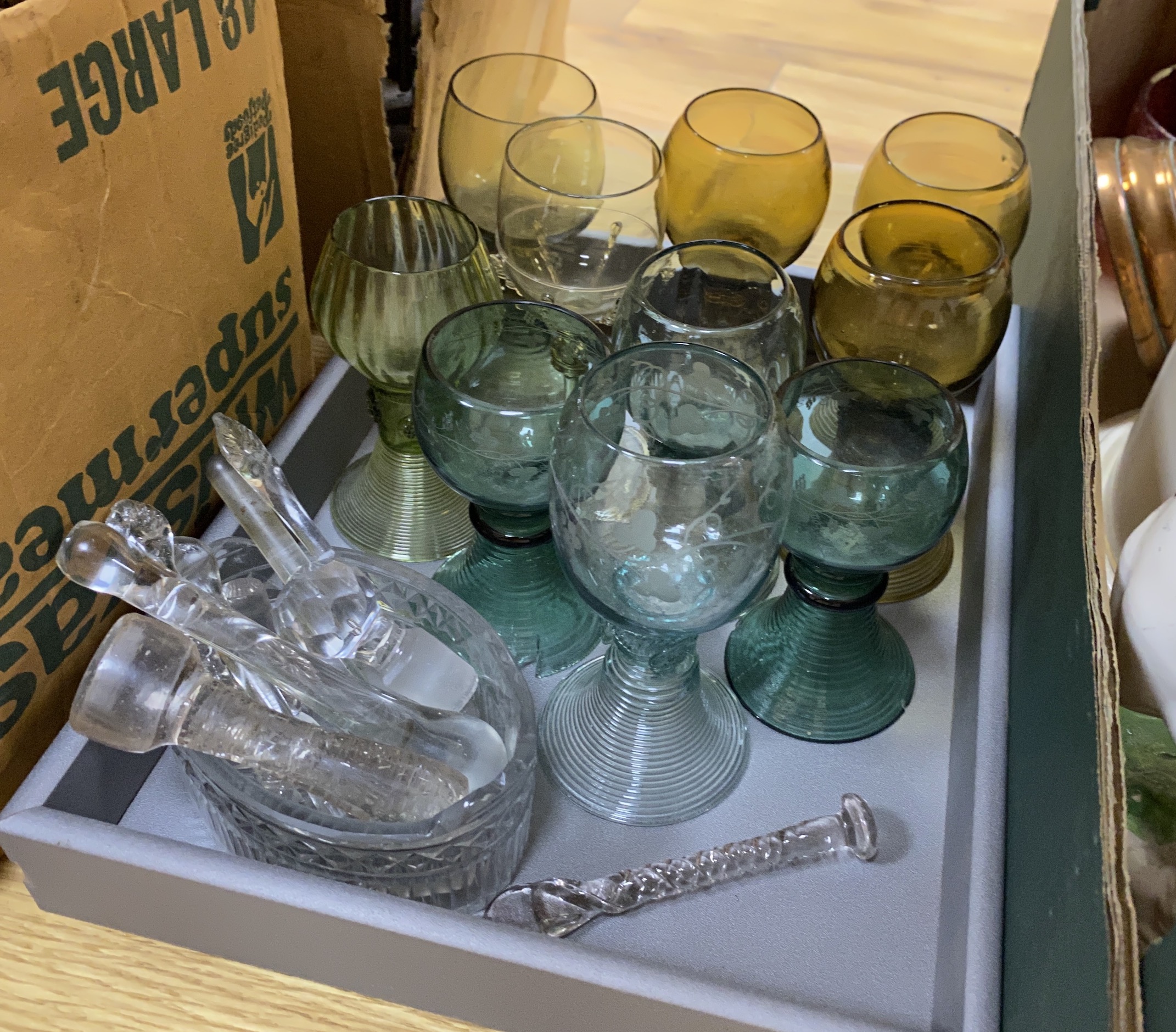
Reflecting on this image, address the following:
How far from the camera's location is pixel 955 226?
0.50 meters

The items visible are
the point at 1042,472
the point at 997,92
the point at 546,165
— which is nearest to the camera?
the point at 1042,472

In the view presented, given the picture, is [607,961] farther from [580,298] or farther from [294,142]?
[294,142]

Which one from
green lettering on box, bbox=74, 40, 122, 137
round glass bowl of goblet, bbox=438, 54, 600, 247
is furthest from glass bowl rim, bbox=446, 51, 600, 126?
green lettering on box, bbox=74, 40, 122, 137

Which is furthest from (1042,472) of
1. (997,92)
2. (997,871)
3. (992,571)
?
(997,92)

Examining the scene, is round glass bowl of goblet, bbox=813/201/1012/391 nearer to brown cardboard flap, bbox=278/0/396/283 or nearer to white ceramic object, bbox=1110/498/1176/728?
white ceramic object, bbox=1110/498/1176/728

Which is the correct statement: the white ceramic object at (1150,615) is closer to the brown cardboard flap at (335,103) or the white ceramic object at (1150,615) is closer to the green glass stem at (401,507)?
the green glass stem at (401,507)

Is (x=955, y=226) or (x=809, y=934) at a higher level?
(x=955, y=226)

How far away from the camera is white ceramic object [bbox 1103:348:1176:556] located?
0.42m

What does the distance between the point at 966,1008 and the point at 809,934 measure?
71 millimetres

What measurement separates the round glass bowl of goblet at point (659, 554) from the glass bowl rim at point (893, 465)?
0.03m

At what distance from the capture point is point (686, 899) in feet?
1.29

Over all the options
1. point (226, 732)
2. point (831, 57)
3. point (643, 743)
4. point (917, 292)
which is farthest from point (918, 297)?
point (831, 57)

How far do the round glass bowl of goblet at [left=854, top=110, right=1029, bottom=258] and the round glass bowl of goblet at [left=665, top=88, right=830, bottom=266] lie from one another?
0.03 meters

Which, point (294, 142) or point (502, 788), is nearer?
point (502, 788)
